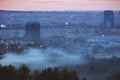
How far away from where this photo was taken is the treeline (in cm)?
569

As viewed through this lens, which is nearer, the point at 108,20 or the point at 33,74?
the point at 33,74

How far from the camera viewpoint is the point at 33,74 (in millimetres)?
5895

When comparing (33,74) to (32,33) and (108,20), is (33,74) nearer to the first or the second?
(32,33)

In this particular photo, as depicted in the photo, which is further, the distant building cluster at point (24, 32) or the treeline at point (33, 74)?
the distant building cluster at point (24, 32)

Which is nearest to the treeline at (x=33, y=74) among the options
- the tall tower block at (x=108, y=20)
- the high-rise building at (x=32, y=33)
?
the high-rise building at (x=32, y=33)

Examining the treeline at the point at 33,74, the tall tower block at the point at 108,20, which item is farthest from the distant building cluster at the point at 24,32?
the tall tower block at the point at 108,20

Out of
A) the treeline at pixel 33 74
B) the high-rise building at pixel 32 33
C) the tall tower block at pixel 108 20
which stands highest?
the tall tower block at pixel 108 20

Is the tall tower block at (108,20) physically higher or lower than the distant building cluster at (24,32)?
higher

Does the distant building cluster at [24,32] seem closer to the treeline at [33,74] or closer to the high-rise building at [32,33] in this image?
the high-rise building at [32,33]

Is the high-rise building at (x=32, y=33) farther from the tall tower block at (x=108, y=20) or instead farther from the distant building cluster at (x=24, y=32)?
the tall tower block at (x=108, y=20)

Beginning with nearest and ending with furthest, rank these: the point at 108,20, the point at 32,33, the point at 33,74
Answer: the point at 33,74 → the point at 32,33 → the point at 108,20

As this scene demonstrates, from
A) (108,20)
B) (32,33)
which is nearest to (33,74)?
(32,33)

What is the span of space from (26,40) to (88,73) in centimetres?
121

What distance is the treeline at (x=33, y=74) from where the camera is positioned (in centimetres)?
569
